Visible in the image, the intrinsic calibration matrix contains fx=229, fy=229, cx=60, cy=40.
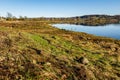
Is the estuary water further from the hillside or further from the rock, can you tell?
the rock

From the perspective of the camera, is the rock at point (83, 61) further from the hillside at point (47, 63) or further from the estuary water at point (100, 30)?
the estuary water at point (100, 30)

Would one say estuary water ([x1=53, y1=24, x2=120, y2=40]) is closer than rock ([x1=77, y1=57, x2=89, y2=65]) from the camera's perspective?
No

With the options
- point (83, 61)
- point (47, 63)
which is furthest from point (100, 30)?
point (47, 63)

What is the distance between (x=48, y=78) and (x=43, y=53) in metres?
3.74

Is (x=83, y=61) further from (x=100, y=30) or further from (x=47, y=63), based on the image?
(x=100, y=30)

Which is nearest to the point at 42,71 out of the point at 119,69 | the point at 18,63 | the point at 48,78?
the point at 48,78

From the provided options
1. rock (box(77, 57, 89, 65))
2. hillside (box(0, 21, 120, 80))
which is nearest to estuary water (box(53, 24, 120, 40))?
hillside (box(0, 21, 120, 80))

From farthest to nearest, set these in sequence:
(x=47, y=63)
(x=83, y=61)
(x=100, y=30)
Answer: (x=100, y=30)
(x=83, y=61)
(x=47, y=63)

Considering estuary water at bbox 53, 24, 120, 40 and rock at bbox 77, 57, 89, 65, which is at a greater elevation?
rock at bbox 77, 57, 89, 65

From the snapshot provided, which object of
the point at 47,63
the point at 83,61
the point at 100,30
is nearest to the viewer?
the point at 47,63

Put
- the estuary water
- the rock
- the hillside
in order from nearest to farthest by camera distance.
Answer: the hillside, the rock, the estuary water

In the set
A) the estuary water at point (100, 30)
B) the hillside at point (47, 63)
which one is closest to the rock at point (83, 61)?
the hillside at point (47, 63)

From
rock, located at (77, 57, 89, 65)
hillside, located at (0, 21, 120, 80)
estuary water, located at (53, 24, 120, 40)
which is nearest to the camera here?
hillside, located at (0, 21, 120, 80)

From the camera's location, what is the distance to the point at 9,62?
1315cm
